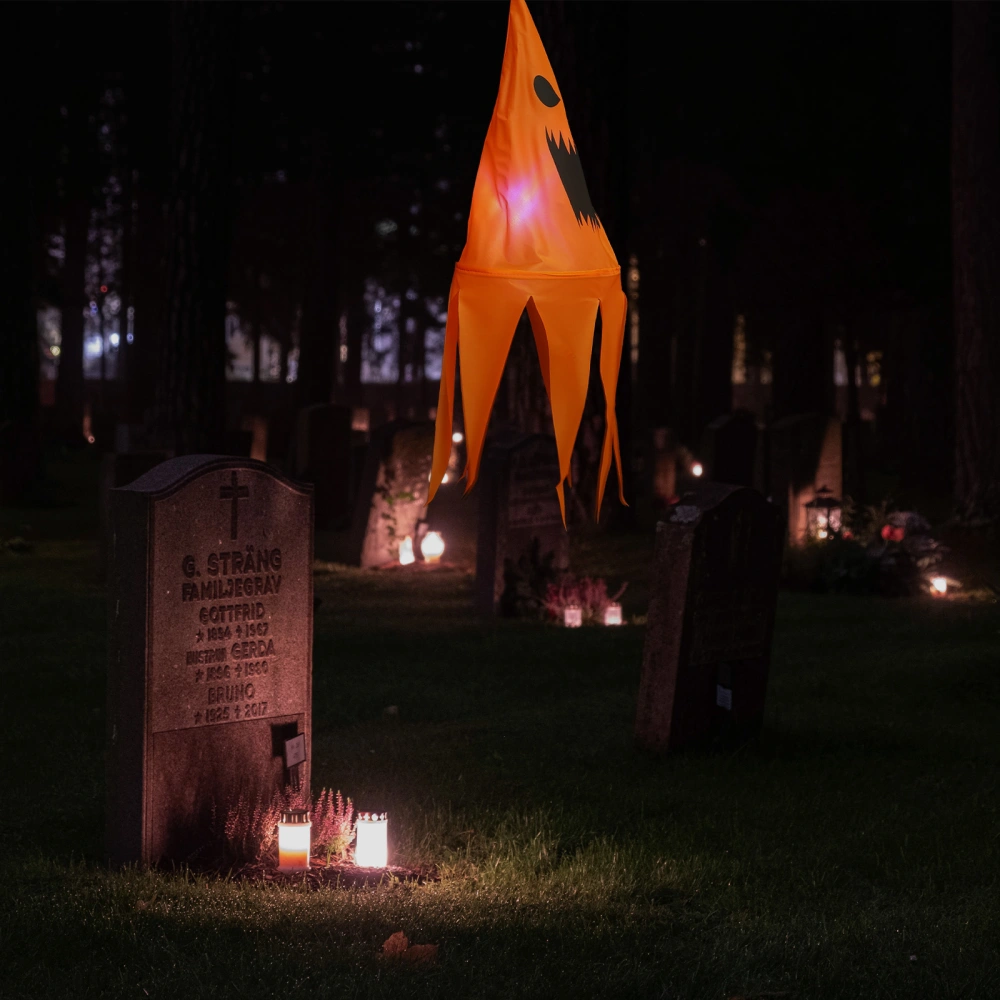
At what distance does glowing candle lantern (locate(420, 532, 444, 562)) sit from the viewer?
16.3m

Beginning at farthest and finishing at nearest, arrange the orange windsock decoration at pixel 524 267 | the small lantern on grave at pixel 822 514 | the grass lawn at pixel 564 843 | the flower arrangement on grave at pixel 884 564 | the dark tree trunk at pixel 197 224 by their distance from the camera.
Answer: the small lantern on grave at pixel 822 514 < the dark tree trunk at pixel 197 224 < the flower arrangement on grave at pixel 884 564 < the orange windsock decoration at pixel 524 267 < the grass lawn at pixel 564 843

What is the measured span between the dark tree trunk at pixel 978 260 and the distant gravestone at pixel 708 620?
8.19 metres

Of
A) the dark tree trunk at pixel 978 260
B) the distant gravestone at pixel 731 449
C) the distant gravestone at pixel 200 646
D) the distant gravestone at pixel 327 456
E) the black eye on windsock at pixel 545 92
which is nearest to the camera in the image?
the black eye on windsock at pixel 545 92

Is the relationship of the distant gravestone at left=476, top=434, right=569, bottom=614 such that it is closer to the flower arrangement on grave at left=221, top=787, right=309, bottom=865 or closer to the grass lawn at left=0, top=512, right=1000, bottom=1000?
the grass lawn at left=0, top=512, right=1000, bottom=1000

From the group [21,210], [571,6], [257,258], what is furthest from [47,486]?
[257,258]

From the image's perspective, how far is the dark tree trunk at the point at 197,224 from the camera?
1641cm

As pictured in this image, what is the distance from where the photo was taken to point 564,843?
6223mm

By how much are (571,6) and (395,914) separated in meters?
13.9

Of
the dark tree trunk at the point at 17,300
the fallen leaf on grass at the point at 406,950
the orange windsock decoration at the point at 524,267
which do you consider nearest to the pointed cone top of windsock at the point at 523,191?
the orange windsock decoration at the point at 524,267

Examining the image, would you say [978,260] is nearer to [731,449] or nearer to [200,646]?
[731,449]

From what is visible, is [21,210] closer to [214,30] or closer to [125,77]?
[214,30]

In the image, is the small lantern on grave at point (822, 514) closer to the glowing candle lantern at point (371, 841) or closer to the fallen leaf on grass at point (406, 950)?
the glowing candle lantern at point (371, 841)

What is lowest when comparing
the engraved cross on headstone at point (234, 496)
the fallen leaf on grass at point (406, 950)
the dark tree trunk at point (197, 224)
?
the fallen leaf on grass at point (406, 950)

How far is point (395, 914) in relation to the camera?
17.2ft
